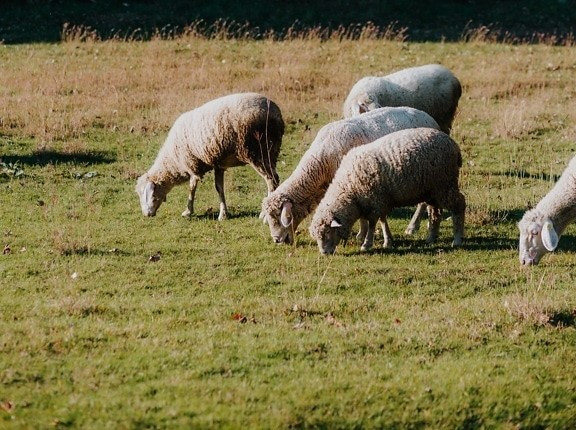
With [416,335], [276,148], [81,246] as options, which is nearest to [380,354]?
[416,335]

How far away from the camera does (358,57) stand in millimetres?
24906

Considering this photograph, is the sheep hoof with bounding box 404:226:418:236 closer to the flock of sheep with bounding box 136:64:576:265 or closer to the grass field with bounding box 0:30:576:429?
the flock of sheep with bounding box 136:64:576:265

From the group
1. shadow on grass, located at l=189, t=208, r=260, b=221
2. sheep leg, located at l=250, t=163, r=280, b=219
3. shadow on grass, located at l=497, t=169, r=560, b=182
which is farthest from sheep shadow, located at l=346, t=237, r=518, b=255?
shadow on grass, located at l=497, t=169, r=560, b=182

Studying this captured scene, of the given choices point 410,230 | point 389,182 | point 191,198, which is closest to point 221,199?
point 191,198

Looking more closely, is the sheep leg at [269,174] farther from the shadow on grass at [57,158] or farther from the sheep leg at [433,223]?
the shadow on grass at [57,158]

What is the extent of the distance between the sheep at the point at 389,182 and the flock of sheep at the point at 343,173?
0.5 inches

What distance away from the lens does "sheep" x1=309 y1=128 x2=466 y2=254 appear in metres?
11.5

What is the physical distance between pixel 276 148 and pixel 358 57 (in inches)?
465

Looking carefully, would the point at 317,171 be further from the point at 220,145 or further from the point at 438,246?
the point at 438,246

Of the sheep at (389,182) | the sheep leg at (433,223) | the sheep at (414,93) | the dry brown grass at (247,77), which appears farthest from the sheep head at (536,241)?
the dry brown grass at (247,77)

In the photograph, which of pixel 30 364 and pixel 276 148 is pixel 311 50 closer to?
pixel 276 148

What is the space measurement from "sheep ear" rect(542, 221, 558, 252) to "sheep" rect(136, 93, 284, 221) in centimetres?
402

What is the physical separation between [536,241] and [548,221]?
1.12 feet

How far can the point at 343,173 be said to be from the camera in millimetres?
11781
